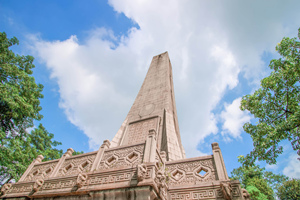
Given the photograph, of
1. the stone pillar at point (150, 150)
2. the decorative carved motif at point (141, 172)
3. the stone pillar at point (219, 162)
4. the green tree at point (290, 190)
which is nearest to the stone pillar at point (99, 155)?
the stone pillar at point (150, 150)

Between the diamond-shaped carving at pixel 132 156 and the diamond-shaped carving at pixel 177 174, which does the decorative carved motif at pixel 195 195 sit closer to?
the diamond-shaped carving at pixel 177 174

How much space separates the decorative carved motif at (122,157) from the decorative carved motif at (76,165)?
65 centimetres

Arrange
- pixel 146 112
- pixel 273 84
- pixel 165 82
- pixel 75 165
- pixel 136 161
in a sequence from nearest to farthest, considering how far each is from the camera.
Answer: pixel 136 161, pixel 75 165, pixel 273 84, pixel 146 112, pixel 165 82

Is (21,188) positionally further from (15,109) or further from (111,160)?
(15,109)

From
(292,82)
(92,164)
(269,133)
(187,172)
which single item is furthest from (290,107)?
(92,164)

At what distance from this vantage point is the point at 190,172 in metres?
5.88

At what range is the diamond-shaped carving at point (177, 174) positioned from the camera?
232 inches

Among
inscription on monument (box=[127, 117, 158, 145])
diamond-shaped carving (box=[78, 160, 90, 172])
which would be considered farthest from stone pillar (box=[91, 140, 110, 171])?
inscription on monument (box=[127, 117, 158, 145])

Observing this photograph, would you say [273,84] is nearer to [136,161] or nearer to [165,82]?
[165,82]

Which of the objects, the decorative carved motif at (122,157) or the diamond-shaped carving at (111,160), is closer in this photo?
the decorative carved motif at (122,157)

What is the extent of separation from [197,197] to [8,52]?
14.8 metres

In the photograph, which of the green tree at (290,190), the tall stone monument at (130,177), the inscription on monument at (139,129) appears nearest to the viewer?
the tall stone monument at (130,177)

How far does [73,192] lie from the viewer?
5.11 meters

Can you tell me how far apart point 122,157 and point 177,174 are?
6.66 feet
